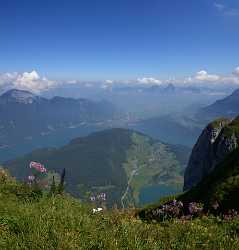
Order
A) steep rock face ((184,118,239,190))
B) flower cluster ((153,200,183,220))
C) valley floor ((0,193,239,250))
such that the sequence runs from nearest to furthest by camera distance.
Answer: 1. valley floor ((0,193,239,250))
2. flower cluster ((153,200,183,220))
3. steep rock face ((184,118,239,190))

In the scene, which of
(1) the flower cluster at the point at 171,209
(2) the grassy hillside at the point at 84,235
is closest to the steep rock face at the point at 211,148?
(1) the flower cluster at the point at 171,209

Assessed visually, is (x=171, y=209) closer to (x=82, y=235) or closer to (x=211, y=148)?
(x=82, y=235)

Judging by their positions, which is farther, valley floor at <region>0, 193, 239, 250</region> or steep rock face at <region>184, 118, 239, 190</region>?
steep rock face at <region>184, 118, 239, 190</region>

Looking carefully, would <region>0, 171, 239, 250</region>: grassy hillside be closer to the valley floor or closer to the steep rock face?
the valley floor

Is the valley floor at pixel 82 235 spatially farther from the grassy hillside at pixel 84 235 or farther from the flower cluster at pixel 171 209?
the flower cluster at pixel 171 209

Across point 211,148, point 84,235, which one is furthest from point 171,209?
point 211,148

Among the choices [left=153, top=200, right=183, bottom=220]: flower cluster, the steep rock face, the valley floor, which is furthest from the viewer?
the steep rock face

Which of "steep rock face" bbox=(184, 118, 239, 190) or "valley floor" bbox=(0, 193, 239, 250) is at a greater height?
"valley floor" bbox=(0, 193, 239, 250)

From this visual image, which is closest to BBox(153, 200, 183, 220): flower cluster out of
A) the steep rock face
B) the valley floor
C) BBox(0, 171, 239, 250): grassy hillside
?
BBox(0, 171, 239, 250): grassy hillside
